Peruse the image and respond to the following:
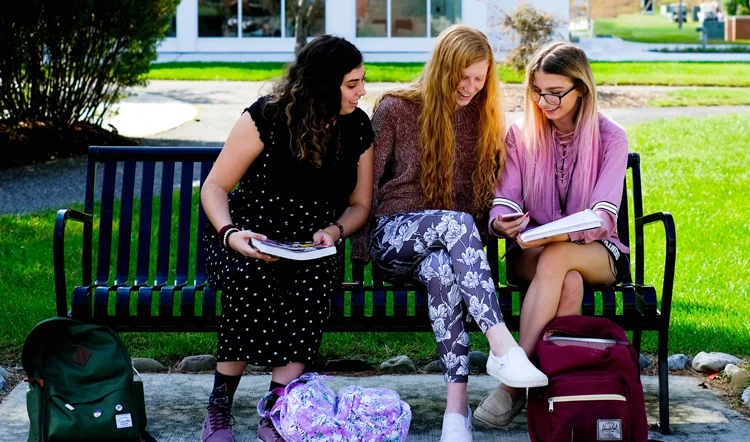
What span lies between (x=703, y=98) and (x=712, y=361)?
10.9 metres

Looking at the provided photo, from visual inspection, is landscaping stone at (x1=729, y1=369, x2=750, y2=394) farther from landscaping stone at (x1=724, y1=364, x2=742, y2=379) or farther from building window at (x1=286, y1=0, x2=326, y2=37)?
building window at (x1=286, y1=0, x2=326, y2=37)

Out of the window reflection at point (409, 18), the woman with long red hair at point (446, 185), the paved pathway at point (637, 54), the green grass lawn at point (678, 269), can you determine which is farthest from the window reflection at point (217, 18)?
the woman with long red hair at point (446, 185)

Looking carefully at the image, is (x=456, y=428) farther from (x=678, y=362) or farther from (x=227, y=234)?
(x=678, y=362)

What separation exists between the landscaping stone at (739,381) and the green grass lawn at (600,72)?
1253 centimetres

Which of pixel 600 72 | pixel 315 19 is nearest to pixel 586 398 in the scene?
pixel 600 72

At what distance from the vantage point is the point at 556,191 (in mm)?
4238

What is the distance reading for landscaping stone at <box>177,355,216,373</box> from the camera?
15.7ft

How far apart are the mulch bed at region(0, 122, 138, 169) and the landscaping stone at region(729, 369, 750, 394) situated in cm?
779

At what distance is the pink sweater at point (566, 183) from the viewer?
4070mm

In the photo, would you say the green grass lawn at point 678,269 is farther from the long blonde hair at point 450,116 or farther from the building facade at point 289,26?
the building facade at point 289,26

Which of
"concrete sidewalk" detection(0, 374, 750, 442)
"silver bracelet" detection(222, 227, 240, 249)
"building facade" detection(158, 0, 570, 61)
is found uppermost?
"building facade" detection(158, 0, 570, 61)

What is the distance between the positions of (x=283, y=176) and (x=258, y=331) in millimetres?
638

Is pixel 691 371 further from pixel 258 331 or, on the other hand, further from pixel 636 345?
pixel 258 331

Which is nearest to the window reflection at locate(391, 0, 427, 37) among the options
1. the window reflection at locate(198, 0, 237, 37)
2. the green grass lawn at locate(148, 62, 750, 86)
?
the green grass lawn at locate(148, 62, 750, 86)
